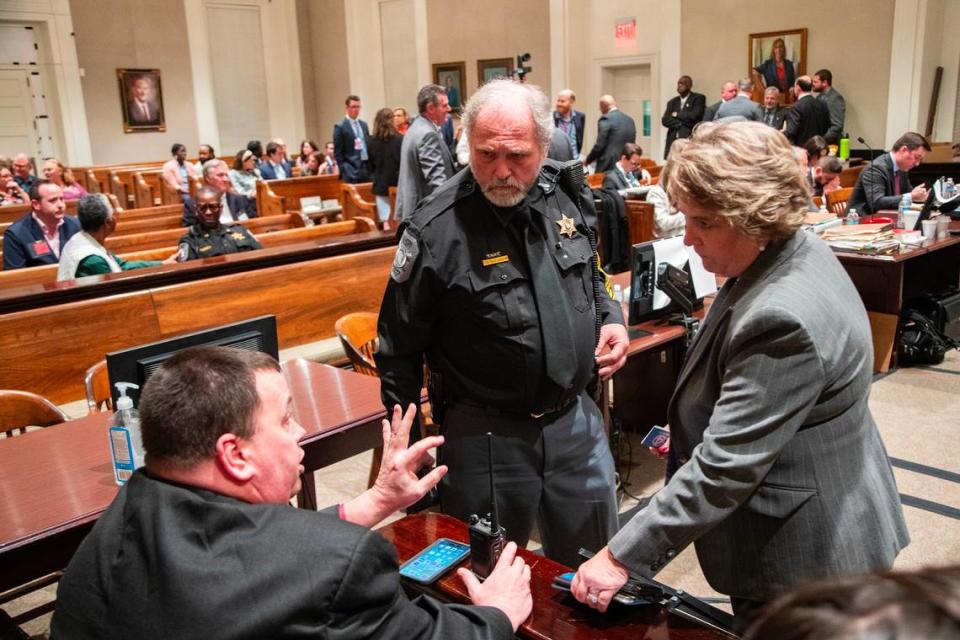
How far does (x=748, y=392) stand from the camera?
4.62 ft

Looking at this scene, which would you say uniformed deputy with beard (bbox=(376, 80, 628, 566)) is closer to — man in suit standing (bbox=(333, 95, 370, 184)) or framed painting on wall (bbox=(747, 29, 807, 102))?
man in suit standing (bbox=(333, 95, 370, 184))

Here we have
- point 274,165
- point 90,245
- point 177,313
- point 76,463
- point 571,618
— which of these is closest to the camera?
point 571,618

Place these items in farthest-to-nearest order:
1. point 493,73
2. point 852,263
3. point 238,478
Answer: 1. point 493,73
2. point 852,263
3. point 238,478

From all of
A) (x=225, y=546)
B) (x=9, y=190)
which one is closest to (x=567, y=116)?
(x=9, y=190)

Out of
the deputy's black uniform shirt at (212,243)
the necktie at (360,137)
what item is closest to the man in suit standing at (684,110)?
the necktie at (360,137)

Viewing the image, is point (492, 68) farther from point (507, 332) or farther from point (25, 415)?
point (507, 332)

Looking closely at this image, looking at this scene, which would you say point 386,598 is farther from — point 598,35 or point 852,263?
point 598,35

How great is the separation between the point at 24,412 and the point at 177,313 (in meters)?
1.40

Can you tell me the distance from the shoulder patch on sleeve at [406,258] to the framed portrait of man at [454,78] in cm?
1369

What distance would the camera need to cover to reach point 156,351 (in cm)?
215

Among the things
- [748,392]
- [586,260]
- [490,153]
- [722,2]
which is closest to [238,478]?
[748,392]

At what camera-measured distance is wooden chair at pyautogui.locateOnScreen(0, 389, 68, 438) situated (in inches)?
115

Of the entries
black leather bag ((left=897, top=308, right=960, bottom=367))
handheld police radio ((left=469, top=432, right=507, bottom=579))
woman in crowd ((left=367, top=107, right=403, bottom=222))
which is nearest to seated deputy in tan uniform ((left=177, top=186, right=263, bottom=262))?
woman in crowd ((left=367, top=107, right=403, bottom=222))

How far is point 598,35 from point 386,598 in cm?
1395
